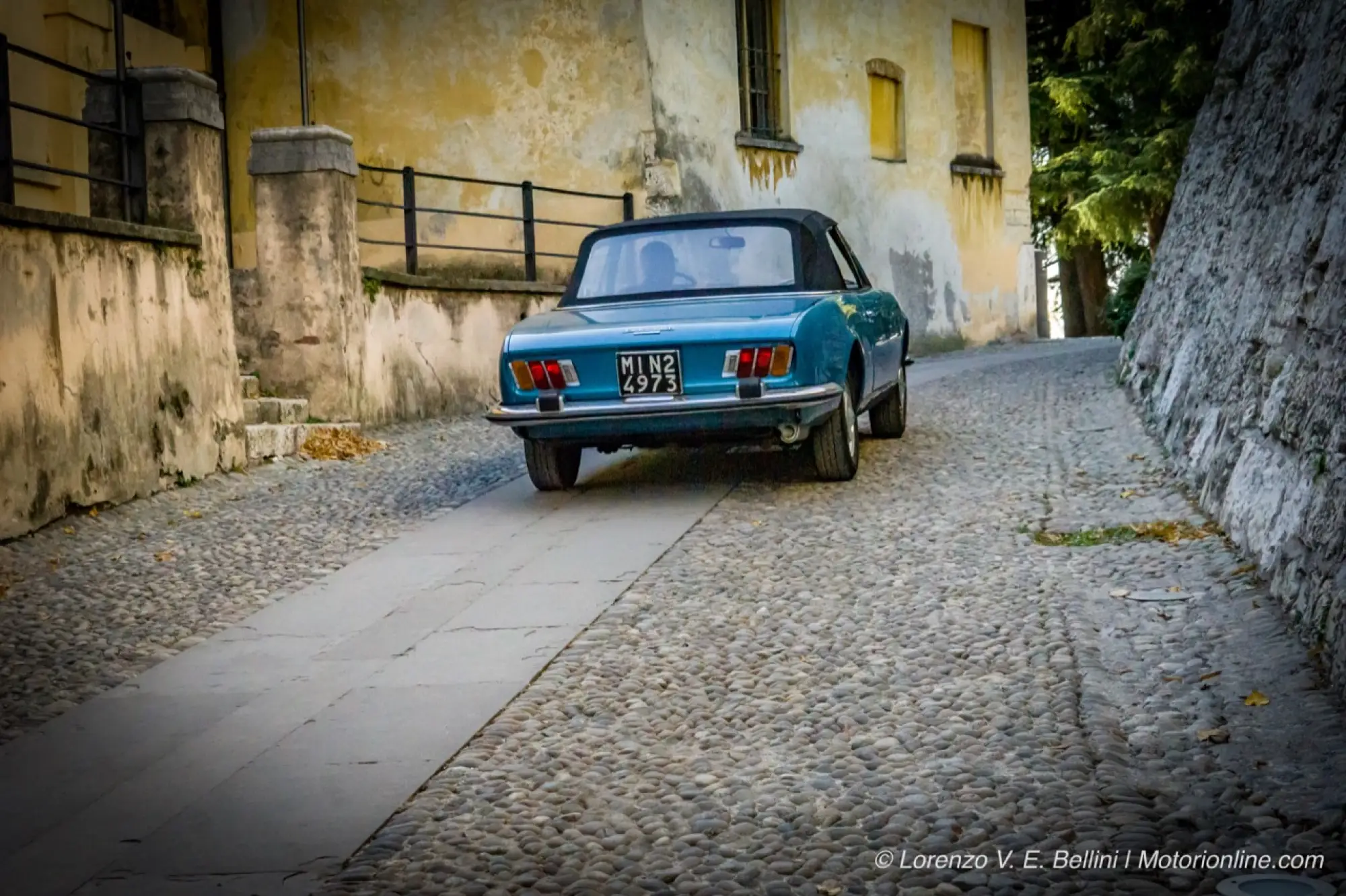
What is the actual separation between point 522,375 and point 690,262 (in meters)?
1.53

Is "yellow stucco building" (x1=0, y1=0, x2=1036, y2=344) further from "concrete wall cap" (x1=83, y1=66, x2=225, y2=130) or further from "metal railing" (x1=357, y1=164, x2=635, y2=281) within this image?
"concrete wall cap" (x1=83, y1=66, x2=225, y2=130)

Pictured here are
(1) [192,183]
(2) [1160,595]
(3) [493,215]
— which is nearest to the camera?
(2) [1160,595]

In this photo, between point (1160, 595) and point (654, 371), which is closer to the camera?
point (1160, 595)

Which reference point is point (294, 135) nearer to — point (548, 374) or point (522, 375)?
point (522, 375)

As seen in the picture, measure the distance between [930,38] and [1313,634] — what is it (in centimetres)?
1911

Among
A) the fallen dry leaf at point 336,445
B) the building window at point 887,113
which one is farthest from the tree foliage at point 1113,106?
the fallen dry leaf at point 336,445

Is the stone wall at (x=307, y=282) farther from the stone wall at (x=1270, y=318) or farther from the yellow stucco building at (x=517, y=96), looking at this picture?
the stone wall at (x=1270, y=318)

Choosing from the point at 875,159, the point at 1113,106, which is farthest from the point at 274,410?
the point at 1113,106

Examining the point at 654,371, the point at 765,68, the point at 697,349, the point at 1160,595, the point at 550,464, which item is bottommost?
the point at 1160,595

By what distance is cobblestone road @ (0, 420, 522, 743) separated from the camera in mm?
6332

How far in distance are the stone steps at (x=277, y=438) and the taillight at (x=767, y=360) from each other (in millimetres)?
4535

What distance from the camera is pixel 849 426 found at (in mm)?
9531

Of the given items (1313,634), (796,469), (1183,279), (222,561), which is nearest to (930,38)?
(1183,279)

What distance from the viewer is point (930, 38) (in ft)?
76.4
